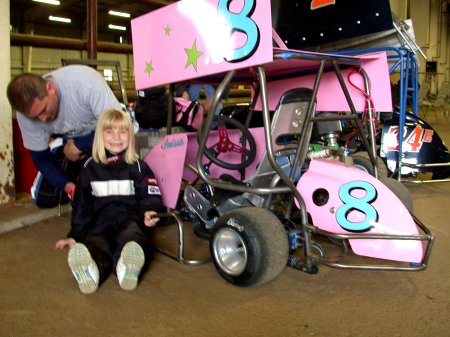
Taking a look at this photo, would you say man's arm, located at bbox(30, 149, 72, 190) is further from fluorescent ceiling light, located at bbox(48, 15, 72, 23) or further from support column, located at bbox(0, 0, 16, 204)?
fluorescent ceiling light, located at bbox(48, 15, 72, 23)

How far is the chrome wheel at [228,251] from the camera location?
5.64 ft

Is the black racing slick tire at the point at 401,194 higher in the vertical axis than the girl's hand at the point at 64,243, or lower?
higher

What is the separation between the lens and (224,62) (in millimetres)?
1714

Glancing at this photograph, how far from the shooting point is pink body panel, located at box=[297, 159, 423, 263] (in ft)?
5.29

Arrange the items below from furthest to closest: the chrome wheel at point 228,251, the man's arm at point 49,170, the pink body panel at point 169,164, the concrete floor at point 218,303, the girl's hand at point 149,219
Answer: the man's arm at point 49,170
the pink body panel at point 169,164
the girl's hand at point 149,219
the chrome wheel at point 228,251
the concrete floor at point 218,303

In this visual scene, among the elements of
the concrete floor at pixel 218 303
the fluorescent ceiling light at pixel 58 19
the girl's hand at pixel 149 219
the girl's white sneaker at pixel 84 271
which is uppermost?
the fluorescent ceiling light at pixel 58 19

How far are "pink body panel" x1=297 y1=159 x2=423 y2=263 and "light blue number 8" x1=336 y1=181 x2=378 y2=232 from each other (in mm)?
15

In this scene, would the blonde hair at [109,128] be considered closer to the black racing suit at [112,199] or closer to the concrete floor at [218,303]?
the black racing suit at [112,199]

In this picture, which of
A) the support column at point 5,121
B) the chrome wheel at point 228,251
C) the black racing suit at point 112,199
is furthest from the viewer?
the support column at point 5,121

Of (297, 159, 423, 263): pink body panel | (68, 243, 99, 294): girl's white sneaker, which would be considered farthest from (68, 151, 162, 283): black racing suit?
(297, 159, 423, 263): pink body panel

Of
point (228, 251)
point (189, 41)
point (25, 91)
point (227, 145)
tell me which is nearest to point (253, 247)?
point (228, 251)

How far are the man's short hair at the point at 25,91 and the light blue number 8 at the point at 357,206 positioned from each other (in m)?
1.66

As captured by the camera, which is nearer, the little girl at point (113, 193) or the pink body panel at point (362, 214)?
the pink body panel at point (362, 214)

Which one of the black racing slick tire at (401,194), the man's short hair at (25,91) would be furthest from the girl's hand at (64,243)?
the black racing slick tire at (401,194)
